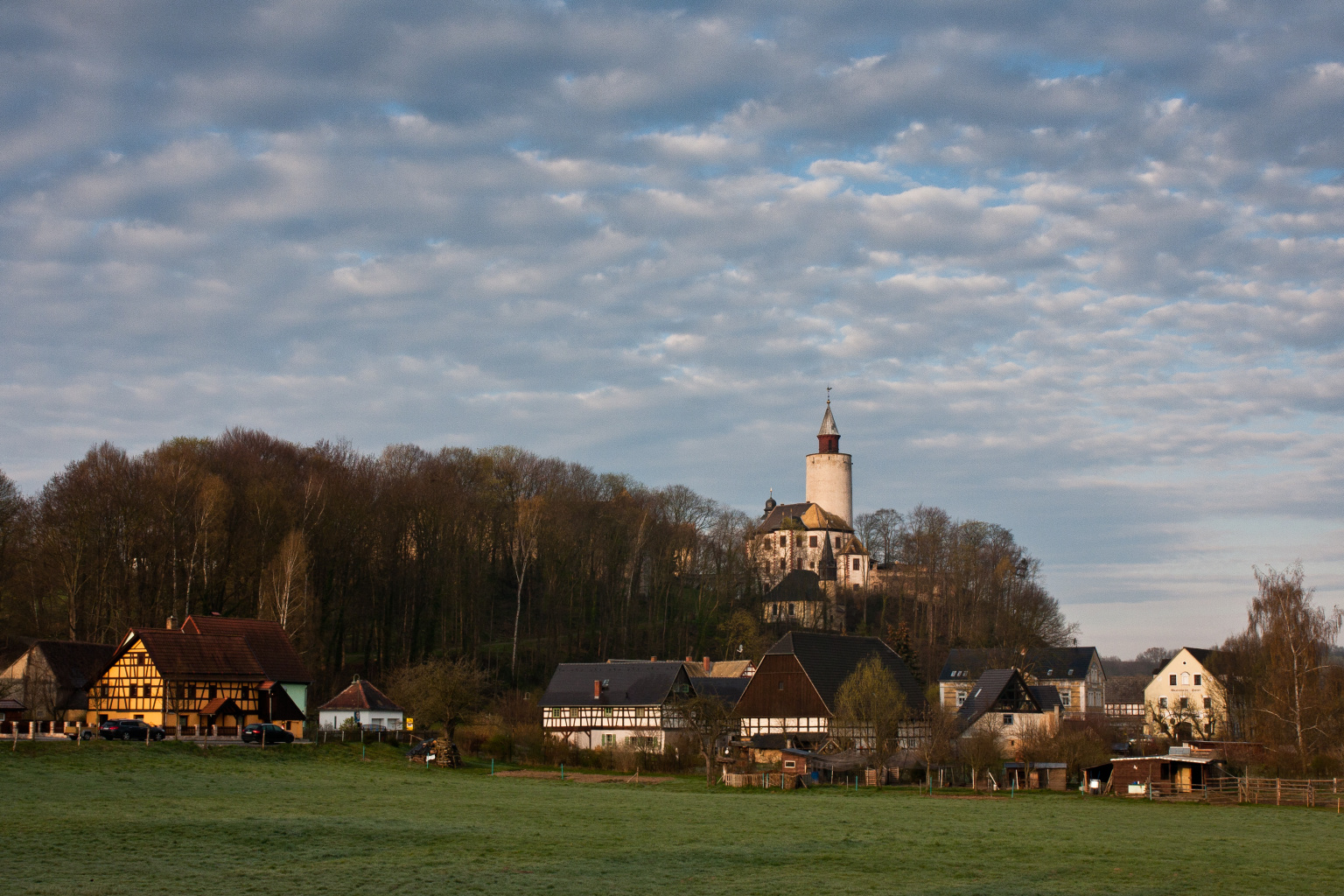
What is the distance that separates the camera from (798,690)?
71.6 meters

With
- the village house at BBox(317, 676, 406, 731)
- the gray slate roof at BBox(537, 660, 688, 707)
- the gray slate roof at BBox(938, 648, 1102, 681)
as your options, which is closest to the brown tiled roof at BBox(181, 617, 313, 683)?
the village house at BBox(317, 676, 406, 731)

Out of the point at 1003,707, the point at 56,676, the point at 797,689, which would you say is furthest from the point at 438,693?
the point at 1003,707

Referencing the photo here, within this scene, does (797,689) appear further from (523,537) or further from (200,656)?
(200,656)

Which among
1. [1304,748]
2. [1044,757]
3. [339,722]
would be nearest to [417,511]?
[339,722]

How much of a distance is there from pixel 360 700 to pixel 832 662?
27.4m

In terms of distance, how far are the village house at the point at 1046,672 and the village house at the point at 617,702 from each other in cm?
Answer: 2337

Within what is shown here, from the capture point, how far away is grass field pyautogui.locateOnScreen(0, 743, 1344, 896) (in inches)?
875

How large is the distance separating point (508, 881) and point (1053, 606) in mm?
97561

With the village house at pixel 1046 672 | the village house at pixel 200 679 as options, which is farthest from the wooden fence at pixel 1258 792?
the village house at pixel 200 679

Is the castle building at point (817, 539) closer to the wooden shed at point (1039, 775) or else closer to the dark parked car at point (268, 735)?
the wooden shed at point (1039, 775)

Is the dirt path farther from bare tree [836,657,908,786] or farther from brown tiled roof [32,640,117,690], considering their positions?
brown tiled roof [32,640,117,690]

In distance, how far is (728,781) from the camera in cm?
5406

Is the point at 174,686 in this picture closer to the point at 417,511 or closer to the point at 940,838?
the point at 417,511

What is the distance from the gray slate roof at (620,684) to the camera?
249ft
